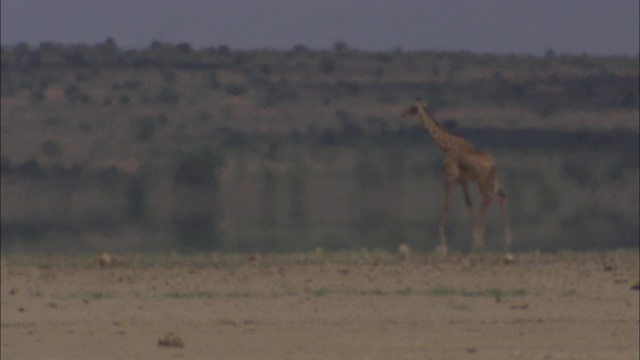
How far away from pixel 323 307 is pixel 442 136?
430 cm

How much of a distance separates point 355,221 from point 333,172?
1814 millimetres

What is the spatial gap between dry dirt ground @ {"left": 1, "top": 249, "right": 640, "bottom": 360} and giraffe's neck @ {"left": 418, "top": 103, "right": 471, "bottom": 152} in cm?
168

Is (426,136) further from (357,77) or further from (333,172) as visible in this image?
(357,77)

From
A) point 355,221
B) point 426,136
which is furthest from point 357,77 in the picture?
point 355,221

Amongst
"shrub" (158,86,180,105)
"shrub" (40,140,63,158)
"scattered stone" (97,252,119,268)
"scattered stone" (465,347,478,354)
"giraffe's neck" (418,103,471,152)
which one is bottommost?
"scattered stone" (465,347,478,354)

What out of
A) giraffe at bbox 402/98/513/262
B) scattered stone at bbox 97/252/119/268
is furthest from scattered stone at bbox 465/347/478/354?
giraffe at bbox 402/98/513/262

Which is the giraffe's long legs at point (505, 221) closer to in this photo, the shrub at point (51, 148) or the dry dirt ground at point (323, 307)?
the dry dirt ground at point (323, 307)

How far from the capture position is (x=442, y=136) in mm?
14703

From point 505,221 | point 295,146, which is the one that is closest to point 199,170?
point 295,146

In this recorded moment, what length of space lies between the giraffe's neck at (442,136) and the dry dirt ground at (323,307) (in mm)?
1684

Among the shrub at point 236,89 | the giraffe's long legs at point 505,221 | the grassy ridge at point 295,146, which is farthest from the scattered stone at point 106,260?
the shrub at point 236,89

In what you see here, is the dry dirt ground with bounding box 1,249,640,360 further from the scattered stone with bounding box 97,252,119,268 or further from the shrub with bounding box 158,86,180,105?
the shrub with bounding box 158,86,180,105

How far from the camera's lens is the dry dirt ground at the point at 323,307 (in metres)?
9.27

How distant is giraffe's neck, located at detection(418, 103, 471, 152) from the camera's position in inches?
575
